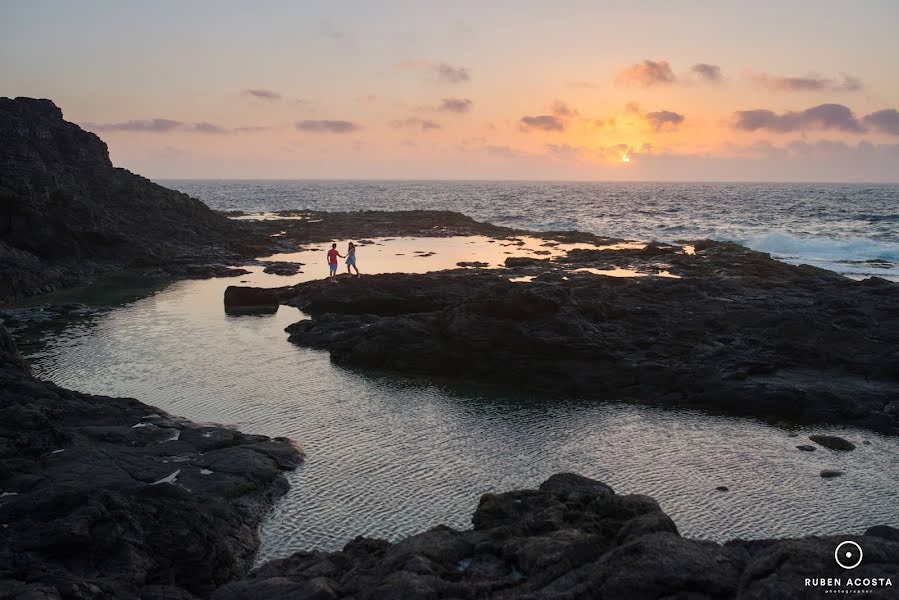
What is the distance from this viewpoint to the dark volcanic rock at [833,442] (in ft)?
64.7

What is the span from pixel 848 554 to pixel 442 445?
1244cm

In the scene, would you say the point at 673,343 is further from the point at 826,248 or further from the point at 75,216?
the point at 826,248

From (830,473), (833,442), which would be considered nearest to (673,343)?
(833,442)

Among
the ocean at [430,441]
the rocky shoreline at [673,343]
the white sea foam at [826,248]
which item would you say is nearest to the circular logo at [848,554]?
the ocean at [430,441]

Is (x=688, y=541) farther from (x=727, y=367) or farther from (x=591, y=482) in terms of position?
(x=727, y=367)

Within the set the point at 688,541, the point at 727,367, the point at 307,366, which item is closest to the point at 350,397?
the point at 307,366

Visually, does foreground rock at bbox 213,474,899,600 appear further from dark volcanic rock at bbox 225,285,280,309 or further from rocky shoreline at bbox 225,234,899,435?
dark volcanic rock at bbox 225,285,280,309

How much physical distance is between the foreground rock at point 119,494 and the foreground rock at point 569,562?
172 cm

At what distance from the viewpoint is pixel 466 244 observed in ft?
250

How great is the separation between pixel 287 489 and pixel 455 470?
4201 millimetres

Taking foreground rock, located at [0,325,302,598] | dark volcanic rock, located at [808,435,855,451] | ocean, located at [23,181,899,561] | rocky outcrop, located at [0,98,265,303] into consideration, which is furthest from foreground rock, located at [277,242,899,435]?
rocky outcrop, located at [0,98,265,303]

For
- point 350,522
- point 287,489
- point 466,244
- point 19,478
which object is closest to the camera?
point 19,478

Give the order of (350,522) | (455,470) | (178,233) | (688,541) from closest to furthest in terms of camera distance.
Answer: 1. (688,541)
2. (350,522)
3. (455,470)
4. (178,233)

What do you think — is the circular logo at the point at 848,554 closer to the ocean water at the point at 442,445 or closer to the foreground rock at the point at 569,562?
the foreground rock at the point at 569,562
